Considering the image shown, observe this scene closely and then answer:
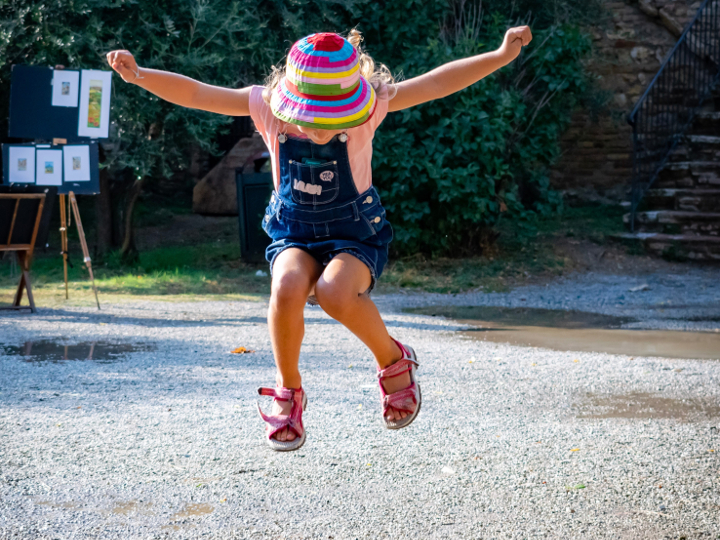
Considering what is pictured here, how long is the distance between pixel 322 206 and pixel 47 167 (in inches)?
270

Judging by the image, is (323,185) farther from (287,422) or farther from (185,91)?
(287,422)

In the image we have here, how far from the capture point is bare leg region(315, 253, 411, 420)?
9.93ft

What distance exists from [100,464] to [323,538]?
139 cm

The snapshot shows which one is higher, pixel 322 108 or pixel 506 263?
pixel 322 108

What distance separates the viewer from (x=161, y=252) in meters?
13.0

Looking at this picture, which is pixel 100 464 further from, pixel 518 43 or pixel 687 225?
pixel 687 225

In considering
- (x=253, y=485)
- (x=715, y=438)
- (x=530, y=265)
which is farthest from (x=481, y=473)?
(x=530, y=265)

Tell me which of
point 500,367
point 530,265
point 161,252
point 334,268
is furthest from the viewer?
point 161,252

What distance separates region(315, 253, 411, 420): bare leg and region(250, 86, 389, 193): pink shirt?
348mm

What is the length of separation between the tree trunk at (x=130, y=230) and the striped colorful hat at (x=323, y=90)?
30.9 feet

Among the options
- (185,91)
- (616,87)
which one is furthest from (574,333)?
(616,87)

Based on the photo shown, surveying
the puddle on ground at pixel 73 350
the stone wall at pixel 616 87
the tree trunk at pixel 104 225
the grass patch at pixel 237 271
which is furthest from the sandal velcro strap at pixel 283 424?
the stone wall at pixel 616 87

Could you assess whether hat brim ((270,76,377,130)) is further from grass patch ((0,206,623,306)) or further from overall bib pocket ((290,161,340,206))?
grass patch ((0,206,623,306))

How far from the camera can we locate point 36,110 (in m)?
9.12
